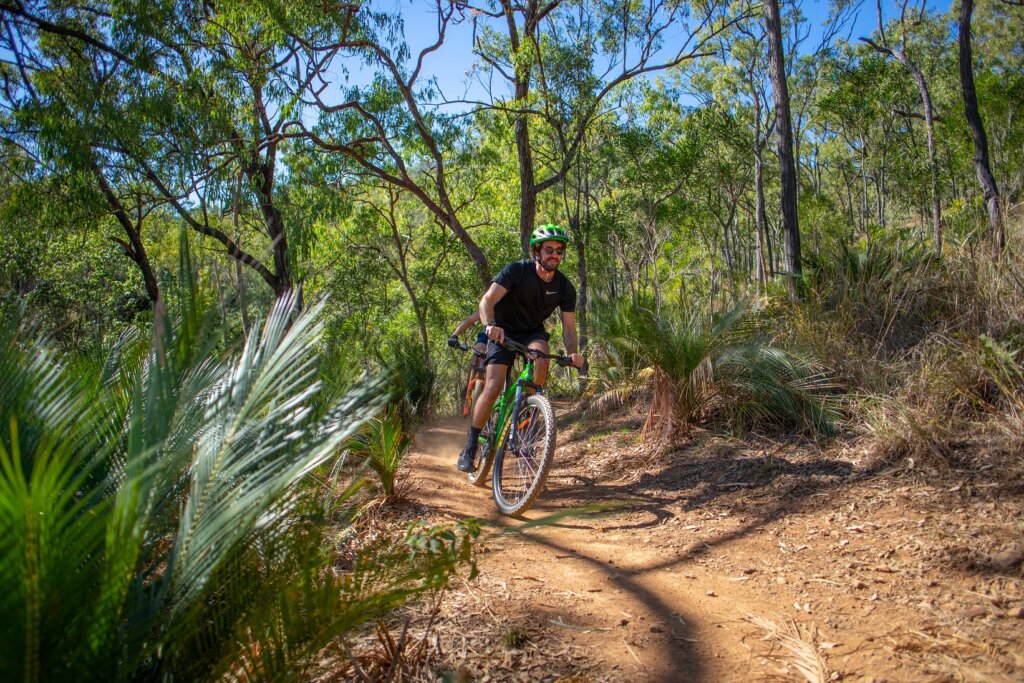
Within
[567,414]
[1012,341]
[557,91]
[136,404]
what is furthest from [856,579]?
[557,91]

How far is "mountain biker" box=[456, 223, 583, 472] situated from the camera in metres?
4.80

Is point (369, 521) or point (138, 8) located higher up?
point (138, 8)

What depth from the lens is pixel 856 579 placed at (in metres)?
2.80

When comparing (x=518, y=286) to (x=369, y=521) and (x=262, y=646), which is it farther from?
(x=262, y=646)

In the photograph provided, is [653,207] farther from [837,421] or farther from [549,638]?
[549,638]

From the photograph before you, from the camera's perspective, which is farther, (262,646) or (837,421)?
(837,421)

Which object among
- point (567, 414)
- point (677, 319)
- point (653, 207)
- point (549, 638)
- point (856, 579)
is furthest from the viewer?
point (653, 207)

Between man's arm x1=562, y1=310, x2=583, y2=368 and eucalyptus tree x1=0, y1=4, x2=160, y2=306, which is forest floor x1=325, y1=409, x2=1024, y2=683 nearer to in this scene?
man's arm x1=562, y1=310, x2=583, y2=368

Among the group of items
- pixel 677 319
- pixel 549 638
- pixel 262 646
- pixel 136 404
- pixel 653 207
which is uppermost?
pixel 653 207

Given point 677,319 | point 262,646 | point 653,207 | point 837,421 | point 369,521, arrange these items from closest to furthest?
point 262,646, point 369,521, point 837,421, point 677,319, point 653,207

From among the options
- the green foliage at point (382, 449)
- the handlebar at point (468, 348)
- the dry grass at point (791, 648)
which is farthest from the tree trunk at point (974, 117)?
the green foliage at point (382, 449)

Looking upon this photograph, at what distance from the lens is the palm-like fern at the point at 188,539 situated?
107cm

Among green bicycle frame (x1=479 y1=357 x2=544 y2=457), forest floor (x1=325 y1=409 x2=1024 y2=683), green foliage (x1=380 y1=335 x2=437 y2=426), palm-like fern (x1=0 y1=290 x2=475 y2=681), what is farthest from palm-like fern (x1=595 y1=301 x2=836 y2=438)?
green foliage (x1=380 y1=335 x2=437 y2=426)

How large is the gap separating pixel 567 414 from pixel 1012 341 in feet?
15.6
